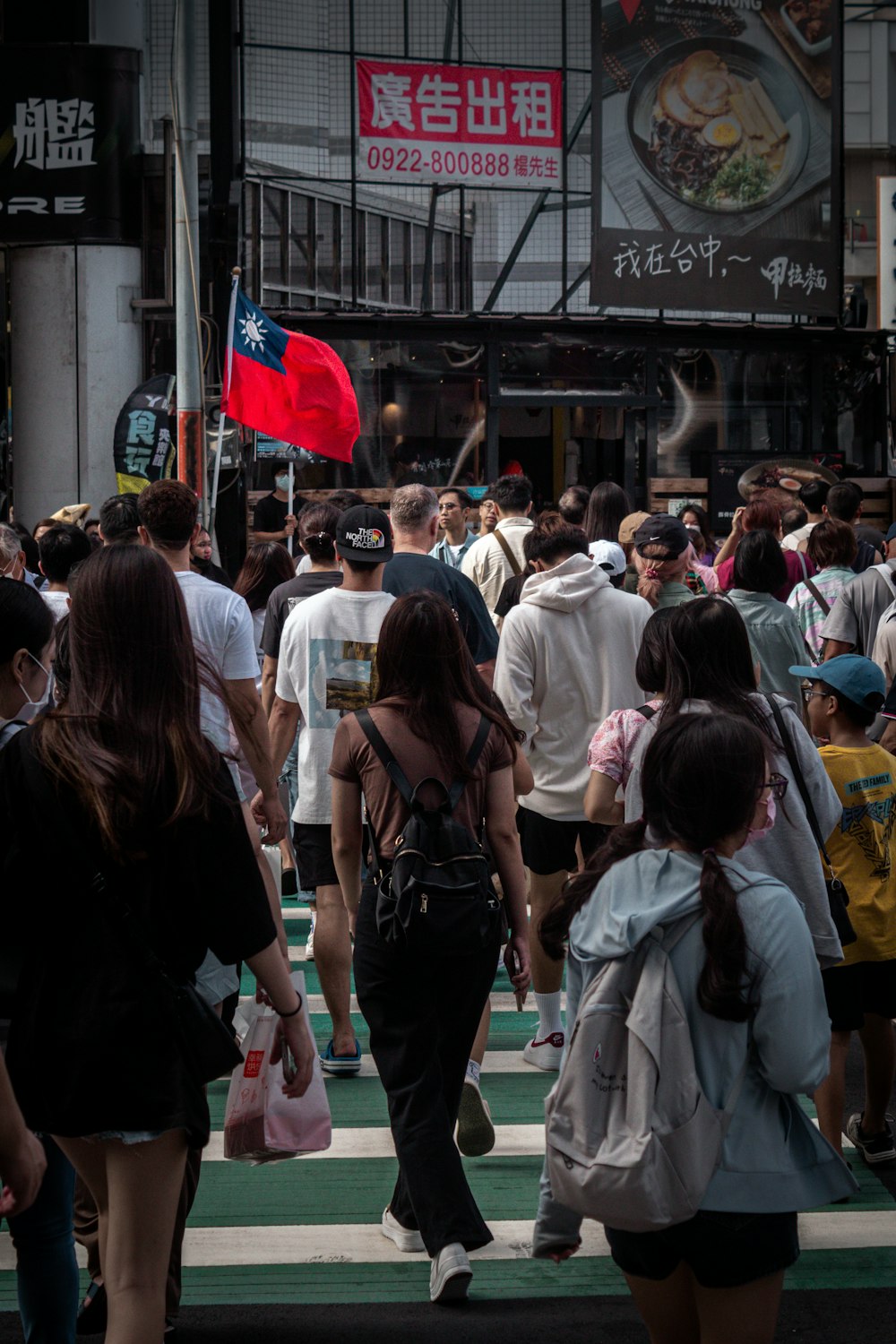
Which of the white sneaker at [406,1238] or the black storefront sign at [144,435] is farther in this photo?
the black storefront sign at [144,435]

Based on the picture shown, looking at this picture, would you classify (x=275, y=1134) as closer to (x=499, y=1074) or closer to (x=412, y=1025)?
(x=412, y=1025)

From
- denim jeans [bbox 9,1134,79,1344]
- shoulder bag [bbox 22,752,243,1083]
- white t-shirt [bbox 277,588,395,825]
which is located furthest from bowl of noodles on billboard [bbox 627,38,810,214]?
denim jeans [bbox 9,1134,79,1344]

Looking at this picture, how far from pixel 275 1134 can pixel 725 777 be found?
5.37 ft

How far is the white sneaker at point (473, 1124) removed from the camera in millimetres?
5125

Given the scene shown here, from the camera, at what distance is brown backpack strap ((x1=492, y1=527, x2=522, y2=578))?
957 cm

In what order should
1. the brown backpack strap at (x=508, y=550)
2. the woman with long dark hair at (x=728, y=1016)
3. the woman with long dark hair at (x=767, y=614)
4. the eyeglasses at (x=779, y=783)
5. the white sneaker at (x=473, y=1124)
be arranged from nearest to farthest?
the woman with long dark hair at (x=728, y=1016)
the eyeglasses at (x=779, y=783)
the white sneaker at (x=473, y=1124)
the woman with long dark hair at (x=767, y=614)
the brown backpack strap at (x=508, y=550)

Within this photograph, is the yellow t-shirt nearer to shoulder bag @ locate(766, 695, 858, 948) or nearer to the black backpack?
shoulder bag @ locate(766, 695, 858, 948)

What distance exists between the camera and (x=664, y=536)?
252 inches

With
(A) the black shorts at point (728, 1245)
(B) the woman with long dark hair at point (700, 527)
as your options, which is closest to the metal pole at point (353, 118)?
(B) the woman with long dark hair at point (700, 527)

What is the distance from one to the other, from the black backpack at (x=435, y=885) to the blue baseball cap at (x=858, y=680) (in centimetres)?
135

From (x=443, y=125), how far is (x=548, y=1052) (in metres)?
15.4

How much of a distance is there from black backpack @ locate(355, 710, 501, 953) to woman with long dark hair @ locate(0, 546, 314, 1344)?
976 mm

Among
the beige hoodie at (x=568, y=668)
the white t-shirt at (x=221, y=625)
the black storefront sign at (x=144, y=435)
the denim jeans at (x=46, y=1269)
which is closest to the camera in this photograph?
the denim jeans at (x=46, y=1269)

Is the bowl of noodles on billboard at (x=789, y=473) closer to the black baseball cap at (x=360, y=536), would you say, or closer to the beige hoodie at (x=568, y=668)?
the beige hoodie at (x=568, y=668)
